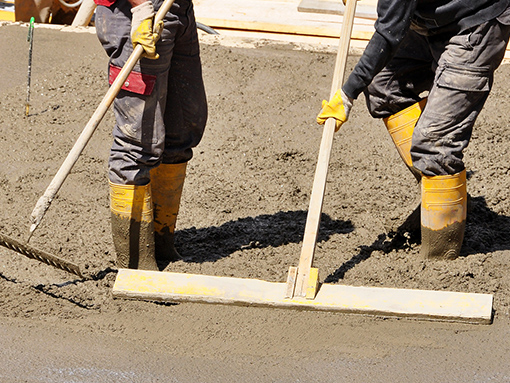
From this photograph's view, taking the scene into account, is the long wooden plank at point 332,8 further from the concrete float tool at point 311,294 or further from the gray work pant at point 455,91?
the concrete float tool at point 311,294

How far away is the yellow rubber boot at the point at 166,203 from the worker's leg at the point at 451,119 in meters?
1.24

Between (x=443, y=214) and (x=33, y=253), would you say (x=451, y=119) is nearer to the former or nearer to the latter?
(x=443, y=214)

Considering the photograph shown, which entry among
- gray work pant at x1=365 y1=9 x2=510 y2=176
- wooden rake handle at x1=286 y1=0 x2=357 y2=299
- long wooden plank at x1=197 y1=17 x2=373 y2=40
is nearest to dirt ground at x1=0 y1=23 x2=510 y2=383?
wooden rake handle at x1=286 y1=0 x2=357 y2=299

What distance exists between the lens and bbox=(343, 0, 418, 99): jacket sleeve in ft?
10.0

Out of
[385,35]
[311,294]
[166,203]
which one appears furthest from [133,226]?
[385,35]

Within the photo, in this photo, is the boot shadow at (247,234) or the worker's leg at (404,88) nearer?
the worker's leg at (404,88)

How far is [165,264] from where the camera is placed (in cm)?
379

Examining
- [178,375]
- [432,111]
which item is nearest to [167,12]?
[432,111]

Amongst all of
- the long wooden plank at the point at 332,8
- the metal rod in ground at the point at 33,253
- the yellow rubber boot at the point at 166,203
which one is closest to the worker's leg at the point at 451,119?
the yellow rubber boot at the point at 166,203

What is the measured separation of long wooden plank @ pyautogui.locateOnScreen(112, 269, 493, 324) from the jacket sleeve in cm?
98

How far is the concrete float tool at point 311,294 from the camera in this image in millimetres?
3076

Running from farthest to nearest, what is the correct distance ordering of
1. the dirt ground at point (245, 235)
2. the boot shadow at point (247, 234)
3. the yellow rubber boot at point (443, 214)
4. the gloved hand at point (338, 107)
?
1. the boot shadow at point (247, 234)
2. the yellow rubber boot at point (443, 214)
3. the gloved hand at point (338, 107)
4. the dirt ground at point (245, 235)

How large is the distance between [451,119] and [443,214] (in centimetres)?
49

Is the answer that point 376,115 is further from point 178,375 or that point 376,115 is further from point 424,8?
point 178,375
